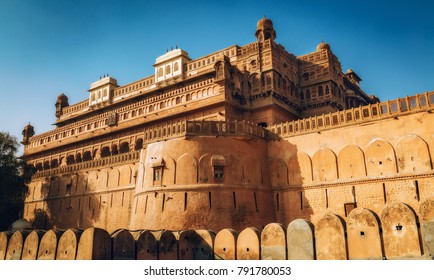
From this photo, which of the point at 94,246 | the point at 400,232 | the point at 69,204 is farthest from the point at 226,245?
the point at 69,204

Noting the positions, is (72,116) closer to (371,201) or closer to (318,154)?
(318,154)

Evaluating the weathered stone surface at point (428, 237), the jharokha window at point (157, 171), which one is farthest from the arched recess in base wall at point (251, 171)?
the weathered stone surface at point (428, 237)

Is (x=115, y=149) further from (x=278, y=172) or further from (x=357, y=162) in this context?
(x=357, y=162)

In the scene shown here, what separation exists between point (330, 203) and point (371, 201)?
2129 millimetres

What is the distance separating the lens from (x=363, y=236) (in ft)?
38.2

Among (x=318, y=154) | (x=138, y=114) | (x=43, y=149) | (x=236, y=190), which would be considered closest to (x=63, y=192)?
(x=138, y=114)

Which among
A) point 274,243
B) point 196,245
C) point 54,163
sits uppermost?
point 54,163

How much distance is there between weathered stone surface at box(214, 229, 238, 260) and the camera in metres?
14.3

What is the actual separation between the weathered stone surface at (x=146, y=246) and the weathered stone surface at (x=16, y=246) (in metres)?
5.14

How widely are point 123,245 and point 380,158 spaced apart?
44.4 feet

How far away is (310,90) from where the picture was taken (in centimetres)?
3378

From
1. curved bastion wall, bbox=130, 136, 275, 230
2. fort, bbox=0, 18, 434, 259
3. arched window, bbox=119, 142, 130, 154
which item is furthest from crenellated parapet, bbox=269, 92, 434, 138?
arched window, bbox=119, 142, 130, 154

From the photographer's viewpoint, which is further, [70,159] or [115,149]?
[70,159]
